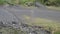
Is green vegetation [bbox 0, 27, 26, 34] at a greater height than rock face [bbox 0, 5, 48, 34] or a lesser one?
greater

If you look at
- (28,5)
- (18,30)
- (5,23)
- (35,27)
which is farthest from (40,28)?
(28,5)

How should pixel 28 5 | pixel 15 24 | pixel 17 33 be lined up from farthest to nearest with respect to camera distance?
pixel 28 5 < pixel 15 24 < pixel 17 33

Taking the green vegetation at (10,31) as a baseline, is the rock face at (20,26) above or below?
below

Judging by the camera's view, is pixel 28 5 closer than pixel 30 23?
No

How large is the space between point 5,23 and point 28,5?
2889mm

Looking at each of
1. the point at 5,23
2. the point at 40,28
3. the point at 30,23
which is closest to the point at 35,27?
the point at 40,28

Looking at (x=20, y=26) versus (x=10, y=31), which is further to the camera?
(x=20, y=26)

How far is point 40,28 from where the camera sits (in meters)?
3.76

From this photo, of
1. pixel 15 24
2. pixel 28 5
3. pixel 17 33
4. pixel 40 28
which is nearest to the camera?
pixel 17 33

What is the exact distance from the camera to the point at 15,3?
7113 millimetres

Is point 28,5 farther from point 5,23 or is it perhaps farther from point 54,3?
point 5,23

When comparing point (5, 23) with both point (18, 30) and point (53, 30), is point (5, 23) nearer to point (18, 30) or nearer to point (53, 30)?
point (18, 30)

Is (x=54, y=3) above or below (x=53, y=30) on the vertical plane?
below

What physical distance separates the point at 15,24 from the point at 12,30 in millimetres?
437
